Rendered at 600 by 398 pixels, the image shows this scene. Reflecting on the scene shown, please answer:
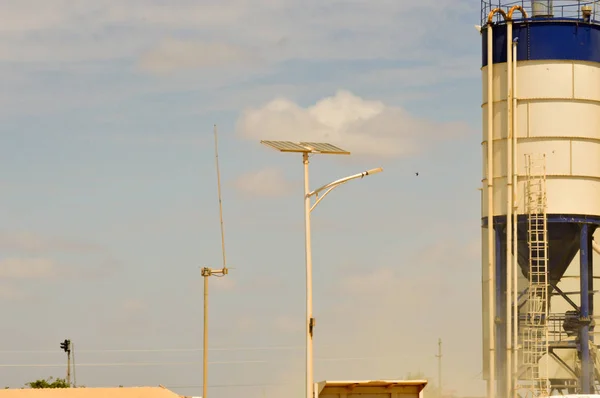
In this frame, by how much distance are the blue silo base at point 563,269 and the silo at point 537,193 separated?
0.06 m

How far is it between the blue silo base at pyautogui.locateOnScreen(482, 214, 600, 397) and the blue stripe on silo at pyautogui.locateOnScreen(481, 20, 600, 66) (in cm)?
914

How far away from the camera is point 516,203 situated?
7275 cm

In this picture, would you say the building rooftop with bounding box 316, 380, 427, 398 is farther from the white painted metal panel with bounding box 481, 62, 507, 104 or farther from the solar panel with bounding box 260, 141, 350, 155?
the white painted metal panel with bounding box 481, 62, 507, 104

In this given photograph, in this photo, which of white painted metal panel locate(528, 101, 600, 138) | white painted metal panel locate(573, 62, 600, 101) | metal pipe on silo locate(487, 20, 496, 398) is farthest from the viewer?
white painted metal panel locate(573, 62, 600, 101)

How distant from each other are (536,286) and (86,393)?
86.1 feet

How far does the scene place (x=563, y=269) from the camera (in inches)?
2904

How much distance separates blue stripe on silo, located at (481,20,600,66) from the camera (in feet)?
242

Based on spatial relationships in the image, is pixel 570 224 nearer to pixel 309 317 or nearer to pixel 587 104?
pixel 587 104

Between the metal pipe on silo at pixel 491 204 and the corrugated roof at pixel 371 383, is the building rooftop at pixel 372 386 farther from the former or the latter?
the metal pipe on silo at pixel 491 204

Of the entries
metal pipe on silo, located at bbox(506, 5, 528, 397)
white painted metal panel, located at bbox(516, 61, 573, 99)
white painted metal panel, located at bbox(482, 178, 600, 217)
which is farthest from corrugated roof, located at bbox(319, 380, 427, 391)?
white painted metal panel, located at bbox(516, 61, 573, 99)

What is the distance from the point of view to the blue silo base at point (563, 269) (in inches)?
2852

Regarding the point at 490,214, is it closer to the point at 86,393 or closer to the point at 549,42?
the point at 549,42

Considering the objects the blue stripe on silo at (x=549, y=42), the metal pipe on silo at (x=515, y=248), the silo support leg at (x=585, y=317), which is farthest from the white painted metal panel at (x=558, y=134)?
the silo support leg at (x=585, y=317)

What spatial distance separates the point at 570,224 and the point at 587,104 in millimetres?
6811
